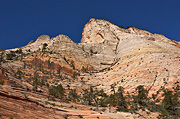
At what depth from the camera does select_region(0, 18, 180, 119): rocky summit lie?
19406mm

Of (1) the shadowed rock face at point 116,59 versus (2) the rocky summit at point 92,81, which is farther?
(1) the shadowed rock face at point 116,59

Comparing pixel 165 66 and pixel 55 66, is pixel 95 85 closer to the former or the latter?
pixel 55 66

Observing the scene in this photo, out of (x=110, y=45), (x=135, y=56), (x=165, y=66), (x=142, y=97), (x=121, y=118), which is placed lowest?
(x=121, y=118)

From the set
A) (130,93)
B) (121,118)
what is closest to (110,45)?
(130,93)

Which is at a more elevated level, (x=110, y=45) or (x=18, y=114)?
(x=110, y=45)

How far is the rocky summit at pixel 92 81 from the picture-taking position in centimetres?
1941

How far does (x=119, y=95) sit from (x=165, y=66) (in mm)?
15284

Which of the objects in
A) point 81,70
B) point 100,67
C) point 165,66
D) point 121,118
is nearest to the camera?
point 121,118

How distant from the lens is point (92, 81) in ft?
136

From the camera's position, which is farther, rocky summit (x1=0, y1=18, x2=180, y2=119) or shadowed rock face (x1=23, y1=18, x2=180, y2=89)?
shadowed rock face (x1=23, y1=18, x2=180, y2=89)

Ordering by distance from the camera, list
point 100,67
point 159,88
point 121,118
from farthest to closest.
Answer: point 100,67 → point 159,88 → point 121,118

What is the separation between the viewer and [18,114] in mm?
11609

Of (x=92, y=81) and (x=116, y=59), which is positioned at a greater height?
(x=116, y=59)

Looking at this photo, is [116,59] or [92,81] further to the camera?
[116,59]
